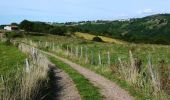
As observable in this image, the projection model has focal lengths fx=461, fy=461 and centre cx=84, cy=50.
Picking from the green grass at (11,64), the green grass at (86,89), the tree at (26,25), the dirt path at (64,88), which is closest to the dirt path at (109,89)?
the green grass at (86,89)

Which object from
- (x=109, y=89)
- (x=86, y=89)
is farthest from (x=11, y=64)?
(x=109, y=89)

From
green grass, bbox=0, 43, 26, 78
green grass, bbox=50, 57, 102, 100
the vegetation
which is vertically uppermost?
green grass, bbox=50, 57, 102, 100

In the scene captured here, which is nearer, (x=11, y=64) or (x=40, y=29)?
(x=11, y=64)

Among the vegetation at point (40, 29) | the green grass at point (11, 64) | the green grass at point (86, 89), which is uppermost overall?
the green grass at point (86, 89)

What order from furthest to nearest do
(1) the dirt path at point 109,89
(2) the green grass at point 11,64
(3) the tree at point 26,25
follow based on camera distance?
1. (3) the tree at point 26,25
2. (2) the green grass at point 11,64
3. (1) the dirt path at point 109,89

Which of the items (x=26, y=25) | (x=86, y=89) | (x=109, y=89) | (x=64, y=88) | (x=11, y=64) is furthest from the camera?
(x=26, y=25)

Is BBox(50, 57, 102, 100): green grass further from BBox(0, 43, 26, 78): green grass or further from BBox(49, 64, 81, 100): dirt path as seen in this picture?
BBox(0, 43, 26, 78): green grass

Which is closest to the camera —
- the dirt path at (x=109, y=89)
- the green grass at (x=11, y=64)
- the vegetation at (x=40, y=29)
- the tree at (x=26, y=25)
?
the dirt path at (x=109, y=89)

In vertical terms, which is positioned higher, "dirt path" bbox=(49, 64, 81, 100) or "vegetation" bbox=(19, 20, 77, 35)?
"dirt path" bbox=(49, 64, 81, 100)

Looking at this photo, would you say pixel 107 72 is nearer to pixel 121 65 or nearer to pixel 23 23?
pixel 121 65

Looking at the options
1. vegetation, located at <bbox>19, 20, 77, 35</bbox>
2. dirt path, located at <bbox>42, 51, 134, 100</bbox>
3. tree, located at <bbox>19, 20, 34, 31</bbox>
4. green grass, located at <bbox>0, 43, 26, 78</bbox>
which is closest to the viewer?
dirt path, located at <bbox>42, 51, 134, 100</bbox>

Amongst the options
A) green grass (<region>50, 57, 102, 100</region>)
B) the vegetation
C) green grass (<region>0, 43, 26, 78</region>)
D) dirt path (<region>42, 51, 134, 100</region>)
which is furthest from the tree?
green grass (<region>50, 57, 102, 100</region>)

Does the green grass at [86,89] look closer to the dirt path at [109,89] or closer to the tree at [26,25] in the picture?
the dirt path at [109,89]

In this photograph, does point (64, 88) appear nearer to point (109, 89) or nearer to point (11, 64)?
point (109, 89)
